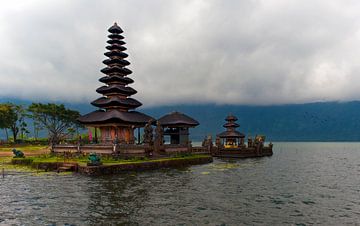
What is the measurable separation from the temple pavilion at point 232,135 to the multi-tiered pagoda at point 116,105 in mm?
28783

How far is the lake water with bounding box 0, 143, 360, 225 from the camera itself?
56.4 ft

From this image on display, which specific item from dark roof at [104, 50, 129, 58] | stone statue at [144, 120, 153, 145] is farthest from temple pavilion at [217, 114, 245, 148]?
stone statue at [144, 120, 153, 145]

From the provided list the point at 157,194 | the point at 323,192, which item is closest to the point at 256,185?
the point at 323,192

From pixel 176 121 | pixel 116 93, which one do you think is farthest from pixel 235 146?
pixel 116 93

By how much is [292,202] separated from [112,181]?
1607cm

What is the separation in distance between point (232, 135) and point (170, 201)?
179 ft

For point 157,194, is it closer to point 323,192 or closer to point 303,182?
point 323,192

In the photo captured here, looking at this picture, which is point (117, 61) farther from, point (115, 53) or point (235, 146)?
point (235, 146)

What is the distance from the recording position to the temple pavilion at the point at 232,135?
245 feet

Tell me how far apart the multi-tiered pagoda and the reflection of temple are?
4.24 m

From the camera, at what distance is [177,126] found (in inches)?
2144

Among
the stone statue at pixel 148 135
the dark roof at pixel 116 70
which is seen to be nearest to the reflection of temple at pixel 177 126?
the stone statue at pixel 148 135

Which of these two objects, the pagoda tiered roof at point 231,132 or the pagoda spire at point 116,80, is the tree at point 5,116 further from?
the pagoda tiered roof at point 231,132

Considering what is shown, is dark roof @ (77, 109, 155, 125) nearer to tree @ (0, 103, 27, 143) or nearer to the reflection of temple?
the reflection of temple
